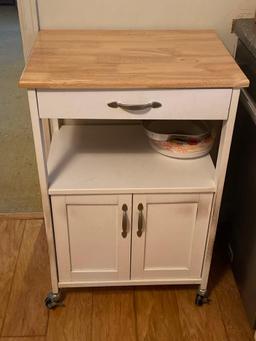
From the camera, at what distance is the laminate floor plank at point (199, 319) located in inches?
55.8

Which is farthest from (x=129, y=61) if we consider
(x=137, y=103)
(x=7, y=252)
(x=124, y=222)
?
(x=7, y=252)

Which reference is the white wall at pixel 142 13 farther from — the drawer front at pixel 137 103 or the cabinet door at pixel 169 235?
the cabinet door at pixel 169 235

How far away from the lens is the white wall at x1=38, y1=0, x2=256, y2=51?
4.55 feet

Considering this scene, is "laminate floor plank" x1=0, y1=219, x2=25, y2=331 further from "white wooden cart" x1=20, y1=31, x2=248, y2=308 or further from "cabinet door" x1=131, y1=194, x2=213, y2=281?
"cabinet door" x1=131, y1=194, x2=213, y2=281

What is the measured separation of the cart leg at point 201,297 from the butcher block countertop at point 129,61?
762 mm

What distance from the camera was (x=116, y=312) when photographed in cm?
149

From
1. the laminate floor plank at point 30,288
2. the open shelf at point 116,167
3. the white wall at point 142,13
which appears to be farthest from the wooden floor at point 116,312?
the white wall at point 142,13

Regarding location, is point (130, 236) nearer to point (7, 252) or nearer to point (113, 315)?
point (113, 315)

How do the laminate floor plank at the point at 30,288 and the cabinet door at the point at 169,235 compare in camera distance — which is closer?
the cabinet door at the point at 169,235

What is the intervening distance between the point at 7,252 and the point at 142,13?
41.6 inches

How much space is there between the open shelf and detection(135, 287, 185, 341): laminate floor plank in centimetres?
50

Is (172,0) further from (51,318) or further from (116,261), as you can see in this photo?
(51,318)

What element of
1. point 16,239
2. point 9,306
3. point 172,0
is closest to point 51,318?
point 9,306

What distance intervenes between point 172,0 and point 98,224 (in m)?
0.77
